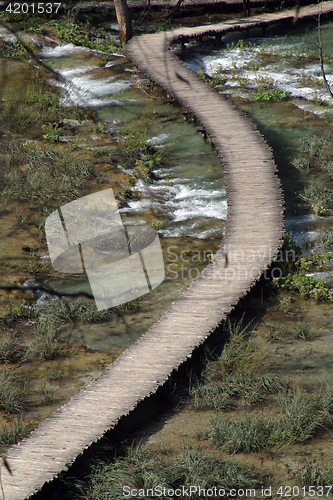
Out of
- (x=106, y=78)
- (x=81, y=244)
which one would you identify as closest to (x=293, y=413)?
(x=81, y=244)

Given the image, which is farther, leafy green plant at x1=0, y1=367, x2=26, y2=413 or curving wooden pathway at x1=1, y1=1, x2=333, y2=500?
leafy green plant at x1=0, y1=367, x2=26, y2=413

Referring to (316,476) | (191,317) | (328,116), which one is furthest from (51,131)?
(316,476)

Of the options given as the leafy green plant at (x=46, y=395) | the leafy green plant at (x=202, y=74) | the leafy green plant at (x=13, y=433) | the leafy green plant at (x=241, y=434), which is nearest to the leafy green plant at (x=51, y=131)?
the leafy green plant at (x=202, y=74)

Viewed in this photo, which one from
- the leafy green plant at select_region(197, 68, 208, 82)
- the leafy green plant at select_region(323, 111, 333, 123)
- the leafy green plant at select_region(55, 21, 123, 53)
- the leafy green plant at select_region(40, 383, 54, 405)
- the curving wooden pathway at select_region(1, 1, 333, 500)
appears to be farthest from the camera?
the leafy green plant at select_region(55, 21, 123, 53)

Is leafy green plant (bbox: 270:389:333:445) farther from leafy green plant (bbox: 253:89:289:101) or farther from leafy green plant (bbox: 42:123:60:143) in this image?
leafy green plant (bbox: 253:89:289:101)

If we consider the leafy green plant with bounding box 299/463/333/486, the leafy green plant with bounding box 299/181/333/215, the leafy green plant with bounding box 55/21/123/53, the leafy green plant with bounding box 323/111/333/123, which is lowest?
the leafy green plant with bounding box 299/463/333/486

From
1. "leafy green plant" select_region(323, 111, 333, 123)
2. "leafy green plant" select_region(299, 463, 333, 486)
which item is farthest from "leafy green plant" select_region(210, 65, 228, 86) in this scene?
"leafy green plant" select_region(299, 463, 333, 486)

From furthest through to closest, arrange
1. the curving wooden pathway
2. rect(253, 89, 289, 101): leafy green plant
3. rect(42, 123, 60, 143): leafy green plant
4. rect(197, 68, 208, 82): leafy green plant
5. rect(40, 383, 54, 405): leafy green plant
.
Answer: rect(197, 68, 208, 82): leafy green plant → rect(253, 89, 289, 101): leafy green plant → rect(42, 123, 60, 143): leafy green plant → rect(40, 383, 54, 405): leafy green plant → the curving wooden pathway

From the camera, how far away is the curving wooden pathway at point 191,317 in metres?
4.69

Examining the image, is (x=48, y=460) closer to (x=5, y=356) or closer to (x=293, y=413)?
(x=5, y=356)

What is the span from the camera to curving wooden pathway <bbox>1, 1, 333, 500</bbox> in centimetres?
469

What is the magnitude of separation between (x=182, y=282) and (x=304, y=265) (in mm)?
1889

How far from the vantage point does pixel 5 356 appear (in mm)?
6082

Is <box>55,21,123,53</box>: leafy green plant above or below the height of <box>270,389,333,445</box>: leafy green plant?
above
